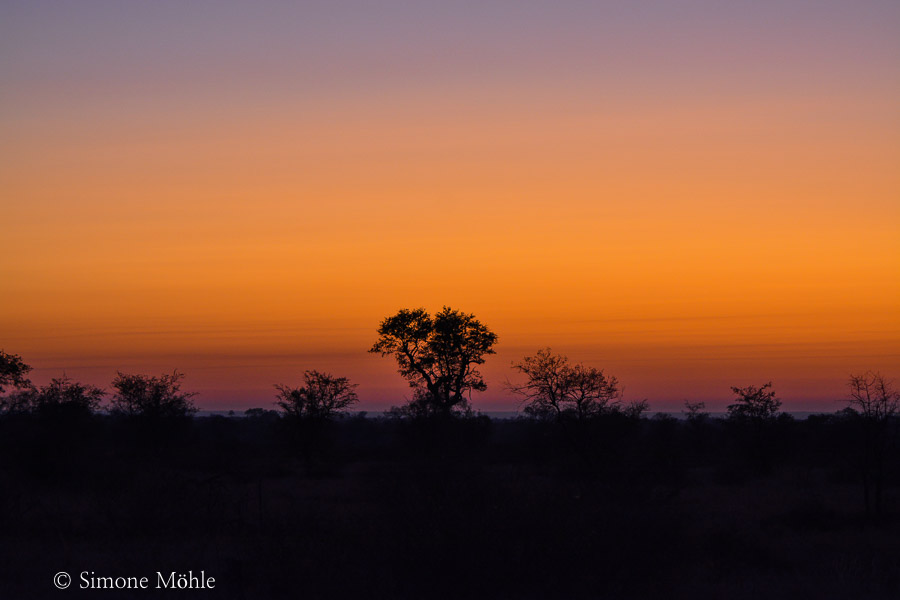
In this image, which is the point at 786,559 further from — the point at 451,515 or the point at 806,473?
the point at 806,473

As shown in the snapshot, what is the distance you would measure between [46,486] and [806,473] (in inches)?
1269

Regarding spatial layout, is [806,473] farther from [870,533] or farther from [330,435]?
[330,435]

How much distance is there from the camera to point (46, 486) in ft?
96.9

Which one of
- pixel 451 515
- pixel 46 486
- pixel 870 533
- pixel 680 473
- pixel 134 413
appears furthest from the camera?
pixel 134 413

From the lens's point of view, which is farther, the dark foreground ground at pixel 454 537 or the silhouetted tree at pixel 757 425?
the silhouetted tree at pixel 757 425

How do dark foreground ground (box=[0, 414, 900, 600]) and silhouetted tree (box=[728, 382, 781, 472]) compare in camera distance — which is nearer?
dark foreground ground (box=[0, 414, 900, 600])

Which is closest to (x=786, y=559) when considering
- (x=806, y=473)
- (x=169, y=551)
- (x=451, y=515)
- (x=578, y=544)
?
(x=578, y=544)

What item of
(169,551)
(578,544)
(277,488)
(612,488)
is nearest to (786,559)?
(612,488)

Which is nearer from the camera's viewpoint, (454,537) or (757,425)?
(454,537)

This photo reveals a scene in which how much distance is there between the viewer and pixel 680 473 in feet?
106

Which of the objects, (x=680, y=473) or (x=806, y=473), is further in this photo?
(x=806, y=473)

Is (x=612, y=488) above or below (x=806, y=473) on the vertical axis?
above

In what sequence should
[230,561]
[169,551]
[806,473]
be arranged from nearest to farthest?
[230,561] < [169,551] < [806,473]

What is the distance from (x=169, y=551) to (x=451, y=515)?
23.4 feet
